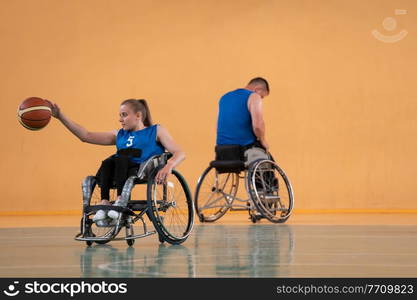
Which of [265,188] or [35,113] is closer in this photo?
[35,113]

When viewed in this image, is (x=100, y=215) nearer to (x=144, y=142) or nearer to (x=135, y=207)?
(x=135, y=207)

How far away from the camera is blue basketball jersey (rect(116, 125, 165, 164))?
420 centimetres

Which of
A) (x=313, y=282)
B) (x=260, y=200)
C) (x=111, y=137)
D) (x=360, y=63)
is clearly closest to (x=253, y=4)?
(x=360, y=63)

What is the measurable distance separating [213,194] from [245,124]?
2.14 feet

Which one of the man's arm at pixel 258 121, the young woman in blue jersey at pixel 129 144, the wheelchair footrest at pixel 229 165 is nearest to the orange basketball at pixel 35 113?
the young woman in blue jersey at pixel 129 144

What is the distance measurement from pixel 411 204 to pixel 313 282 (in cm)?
571

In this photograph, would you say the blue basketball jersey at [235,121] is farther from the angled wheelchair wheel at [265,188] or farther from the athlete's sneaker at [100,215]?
the athlete's sneaker at [100,215]

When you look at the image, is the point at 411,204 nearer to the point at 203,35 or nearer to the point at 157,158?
the point at 203,35

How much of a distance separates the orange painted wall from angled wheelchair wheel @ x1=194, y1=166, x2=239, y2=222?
50cm

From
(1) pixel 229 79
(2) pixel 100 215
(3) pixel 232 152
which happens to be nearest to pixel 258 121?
(3) pixel 232 152

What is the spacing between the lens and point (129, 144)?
4215 millimetres

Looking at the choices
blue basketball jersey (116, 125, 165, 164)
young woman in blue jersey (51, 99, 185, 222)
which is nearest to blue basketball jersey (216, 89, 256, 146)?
young woman in blue jersey (51, 99, 185, 222)

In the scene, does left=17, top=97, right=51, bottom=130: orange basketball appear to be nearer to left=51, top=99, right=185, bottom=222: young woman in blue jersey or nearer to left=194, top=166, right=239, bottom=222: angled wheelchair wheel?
left=51, top=99, right=185, bottom=222: young woman in blue jersey

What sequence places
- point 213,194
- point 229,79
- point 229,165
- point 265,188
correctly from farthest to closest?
point 229,79
point 213,194
point 229,165
point 265,188
